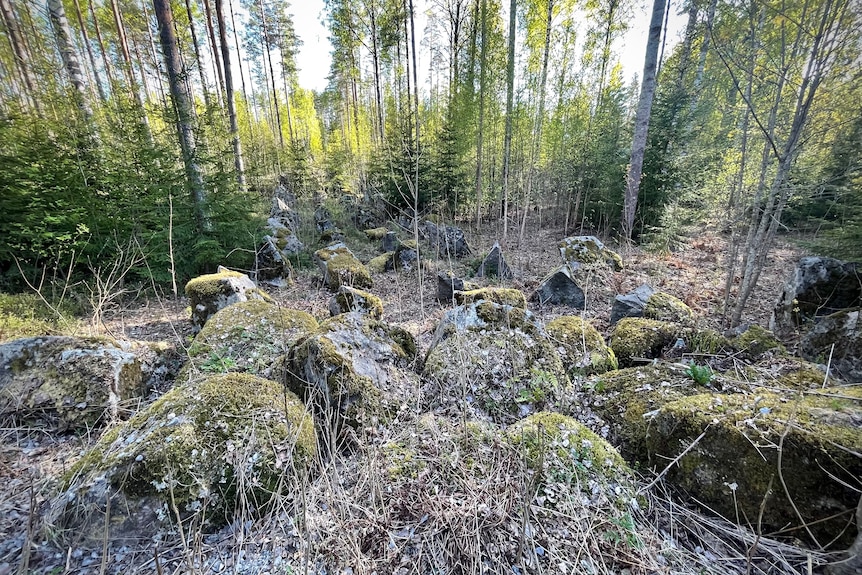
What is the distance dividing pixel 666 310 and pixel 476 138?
10.0 m

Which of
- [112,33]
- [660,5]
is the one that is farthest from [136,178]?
[112,33]

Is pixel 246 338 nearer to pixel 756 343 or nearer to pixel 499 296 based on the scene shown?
pixel 499 296

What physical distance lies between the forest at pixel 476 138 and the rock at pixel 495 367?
1293 mm

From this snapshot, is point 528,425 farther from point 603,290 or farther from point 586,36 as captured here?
point 586,36

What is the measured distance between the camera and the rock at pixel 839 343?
2.72 meters

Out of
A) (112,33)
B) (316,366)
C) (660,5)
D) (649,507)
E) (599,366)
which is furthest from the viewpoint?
(112,33)

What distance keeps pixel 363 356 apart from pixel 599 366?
2.26m

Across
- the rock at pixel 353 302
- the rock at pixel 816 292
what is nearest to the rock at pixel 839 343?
the rock at pixel 816 292

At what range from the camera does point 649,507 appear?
73.0 inches

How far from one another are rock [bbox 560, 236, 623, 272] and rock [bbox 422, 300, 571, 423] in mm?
3727

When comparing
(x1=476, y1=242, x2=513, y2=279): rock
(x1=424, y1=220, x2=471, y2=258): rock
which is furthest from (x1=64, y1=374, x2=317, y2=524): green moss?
(x1=424, y1=220, x2=471, y2=258): rock

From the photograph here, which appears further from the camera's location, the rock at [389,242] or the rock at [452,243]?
the rock at [389,242]

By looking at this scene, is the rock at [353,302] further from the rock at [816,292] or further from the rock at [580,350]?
the rock at [816,292]

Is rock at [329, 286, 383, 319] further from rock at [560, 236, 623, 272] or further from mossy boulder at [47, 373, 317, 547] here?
rock at [560, 236, 623, 272]
